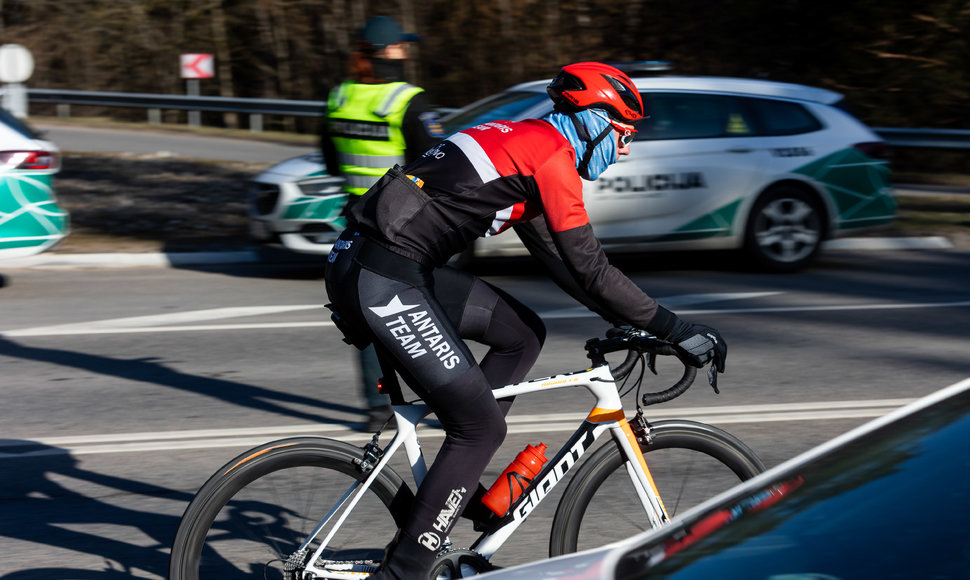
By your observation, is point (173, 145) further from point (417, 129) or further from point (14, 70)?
point (417, 129)

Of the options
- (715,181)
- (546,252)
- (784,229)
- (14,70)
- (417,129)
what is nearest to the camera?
(546,252)

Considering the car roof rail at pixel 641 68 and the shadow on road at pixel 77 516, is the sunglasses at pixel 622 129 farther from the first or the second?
the car roof rail at pixel 641 68

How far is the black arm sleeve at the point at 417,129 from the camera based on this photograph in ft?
17.6

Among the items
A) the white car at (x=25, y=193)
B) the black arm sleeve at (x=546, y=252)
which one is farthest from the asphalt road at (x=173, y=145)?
the black arm sleeve at (x=546, y=252)

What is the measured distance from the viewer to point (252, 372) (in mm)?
6793

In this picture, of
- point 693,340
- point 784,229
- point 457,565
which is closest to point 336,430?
point 457,565

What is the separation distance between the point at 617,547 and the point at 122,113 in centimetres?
2951

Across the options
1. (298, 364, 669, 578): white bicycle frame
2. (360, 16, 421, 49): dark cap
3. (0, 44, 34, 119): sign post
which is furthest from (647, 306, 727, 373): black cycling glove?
(0, 44, 34, 119): sign post

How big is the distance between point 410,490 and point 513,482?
30 centimetres

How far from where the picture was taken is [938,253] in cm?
1093

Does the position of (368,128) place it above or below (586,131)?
below

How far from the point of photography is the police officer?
536 centimetres

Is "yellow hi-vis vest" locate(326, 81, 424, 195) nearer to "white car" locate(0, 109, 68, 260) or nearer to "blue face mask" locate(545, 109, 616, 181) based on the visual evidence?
"blue face mask" locate(545, 109, 616, 181)

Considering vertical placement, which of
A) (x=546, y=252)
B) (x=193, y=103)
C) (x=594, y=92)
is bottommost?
(x=193, y=103)
